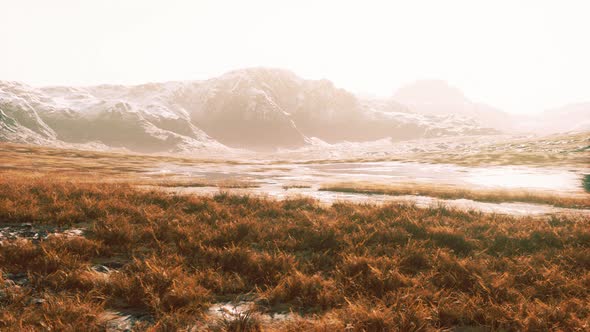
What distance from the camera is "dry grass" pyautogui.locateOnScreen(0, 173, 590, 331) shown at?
4.91 metres

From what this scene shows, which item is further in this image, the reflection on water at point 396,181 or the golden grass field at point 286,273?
the reflection on water at point 396,181

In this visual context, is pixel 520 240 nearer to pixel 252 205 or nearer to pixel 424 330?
pixel 424 330

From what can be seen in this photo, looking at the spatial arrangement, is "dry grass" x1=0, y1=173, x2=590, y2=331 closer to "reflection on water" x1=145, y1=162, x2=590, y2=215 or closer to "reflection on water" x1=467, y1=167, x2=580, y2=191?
"reflection on water" x1=145, y1=162, x2=590, y2=215

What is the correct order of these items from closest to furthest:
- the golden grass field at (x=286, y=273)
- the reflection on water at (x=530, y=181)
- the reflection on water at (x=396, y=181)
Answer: the golden grass field at (x=286, y=273), the reflection on water at (x=396, y=181), the reflection on water at (x=530, y=181)

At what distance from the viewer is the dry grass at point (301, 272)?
4910 mm

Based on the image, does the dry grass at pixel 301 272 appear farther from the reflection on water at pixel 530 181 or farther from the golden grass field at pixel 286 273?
the reflection on water at pixel 530 181

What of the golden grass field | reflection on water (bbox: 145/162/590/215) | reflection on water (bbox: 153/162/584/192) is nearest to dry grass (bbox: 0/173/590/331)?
the golden grass field

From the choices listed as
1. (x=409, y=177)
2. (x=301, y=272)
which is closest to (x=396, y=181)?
(x=409, y=177)

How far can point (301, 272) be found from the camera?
6.46 m

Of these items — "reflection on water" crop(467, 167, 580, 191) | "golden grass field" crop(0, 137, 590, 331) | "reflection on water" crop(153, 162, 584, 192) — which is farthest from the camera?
"reflection on water" crop(153, 162, 584, 192)

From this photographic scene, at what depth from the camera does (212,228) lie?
30.2 feet

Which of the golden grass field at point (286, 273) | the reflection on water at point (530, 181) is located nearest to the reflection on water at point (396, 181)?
the reflection on water at point (530, 181)

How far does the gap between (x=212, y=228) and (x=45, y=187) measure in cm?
1007

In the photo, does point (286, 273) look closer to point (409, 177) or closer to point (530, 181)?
point (409, 177)
